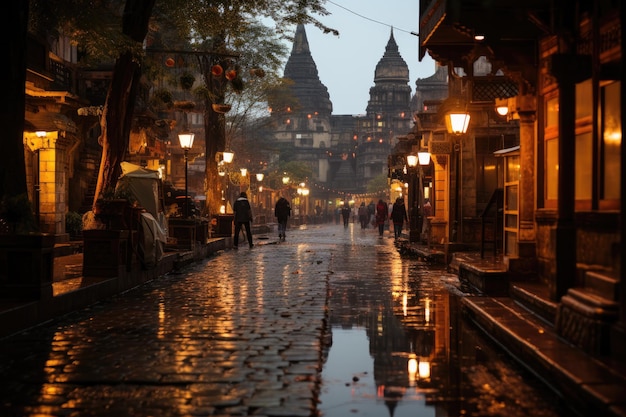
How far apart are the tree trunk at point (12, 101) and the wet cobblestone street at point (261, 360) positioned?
2.27 m

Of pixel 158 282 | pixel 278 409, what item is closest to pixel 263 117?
pixel 158 282

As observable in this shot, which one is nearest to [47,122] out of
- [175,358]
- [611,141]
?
[175,358]

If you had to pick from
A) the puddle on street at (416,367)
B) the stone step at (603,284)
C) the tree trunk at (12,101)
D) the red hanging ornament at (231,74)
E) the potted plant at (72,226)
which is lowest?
the puddle on street at (416,367)

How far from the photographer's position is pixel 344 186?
408 ft

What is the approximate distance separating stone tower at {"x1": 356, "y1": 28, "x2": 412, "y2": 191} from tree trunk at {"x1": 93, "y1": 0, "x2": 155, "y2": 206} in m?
100

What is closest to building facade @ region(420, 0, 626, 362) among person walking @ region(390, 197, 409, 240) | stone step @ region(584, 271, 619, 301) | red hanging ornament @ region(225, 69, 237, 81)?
stone step @ region(584, 271, 619, 301)

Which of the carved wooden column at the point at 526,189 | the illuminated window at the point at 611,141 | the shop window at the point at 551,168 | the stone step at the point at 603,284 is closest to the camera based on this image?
the stone step at the point at 603,284

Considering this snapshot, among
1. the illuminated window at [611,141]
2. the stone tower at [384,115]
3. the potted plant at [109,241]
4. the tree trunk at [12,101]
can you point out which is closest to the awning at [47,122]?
the potted plant at [109,241]

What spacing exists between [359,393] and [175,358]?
2.08 metres

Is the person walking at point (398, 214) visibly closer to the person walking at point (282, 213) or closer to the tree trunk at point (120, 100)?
the person walking at point (282, 213)

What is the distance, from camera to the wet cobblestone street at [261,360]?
5.67 metres

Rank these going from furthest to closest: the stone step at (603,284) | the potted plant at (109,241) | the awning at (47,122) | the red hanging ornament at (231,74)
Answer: the red hanging ornament at (231,74), the awning at (47,122), the potted plant at (109,241), the stone step at (603,284)

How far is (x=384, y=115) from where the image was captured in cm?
12019

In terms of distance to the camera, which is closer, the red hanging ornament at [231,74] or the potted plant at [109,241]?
the potted plant at [109,241]
